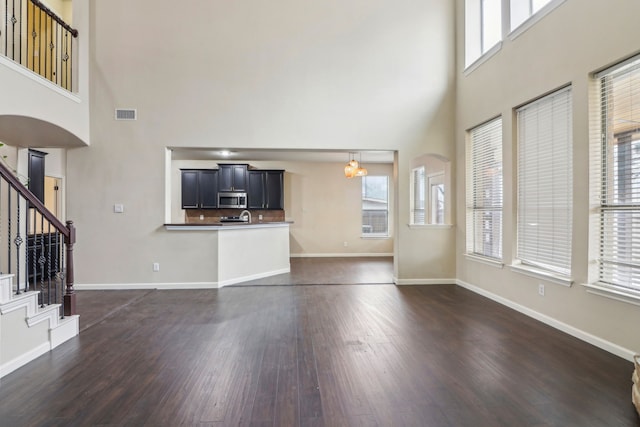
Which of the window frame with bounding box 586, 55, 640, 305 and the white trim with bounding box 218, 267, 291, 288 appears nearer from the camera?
the window frame with bounding box 586, 55, 640, 305

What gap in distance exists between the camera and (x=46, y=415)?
6.53ft

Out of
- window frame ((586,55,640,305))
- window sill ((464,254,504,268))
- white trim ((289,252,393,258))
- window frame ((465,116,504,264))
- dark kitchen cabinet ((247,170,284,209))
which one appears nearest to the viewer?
window frame ((586,55,640,305))

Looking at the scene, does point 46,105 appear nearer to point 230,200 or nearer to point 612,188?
point 230,200

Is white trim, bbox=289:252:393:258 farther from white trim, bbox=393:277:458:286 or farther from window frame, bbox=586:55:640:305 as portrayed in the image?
window frame, bbox=586:55:640:305

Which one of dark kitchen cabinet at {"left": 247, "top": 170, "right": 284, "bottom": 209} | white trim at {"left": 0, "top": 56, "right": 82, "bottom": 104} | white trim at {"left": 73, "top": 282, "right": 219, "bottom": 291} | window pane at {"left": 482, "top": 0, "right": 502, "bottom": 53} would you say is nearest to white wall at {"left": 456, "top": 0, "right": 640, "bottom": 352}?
window pane at {"left": 482, "top": 0, "right": 502, "bottom": 53}

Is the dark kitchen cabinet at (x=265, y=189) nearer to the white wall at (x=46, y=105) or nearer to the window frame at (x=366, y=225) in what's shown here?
the window frame at (x=366, y=225)

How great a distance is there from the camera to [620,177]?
2945 millimetres

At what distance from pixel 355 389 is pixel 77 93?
5.48 metres

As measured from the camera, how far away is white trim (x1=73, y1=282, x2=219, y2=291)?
5148 millimetres

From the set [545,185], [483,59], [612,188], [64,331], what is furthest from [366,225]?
[64,331]

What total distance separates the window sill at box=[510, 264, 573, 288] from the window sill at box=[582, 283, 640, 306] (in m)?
0.22

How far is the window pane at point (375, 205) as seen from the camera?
9.39 metres

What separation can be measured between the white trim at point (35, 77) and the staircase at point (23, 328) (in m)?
2.56

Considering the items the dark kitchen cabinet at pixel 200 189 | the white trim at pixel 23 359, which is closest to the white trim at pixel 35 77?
the white trim at pixel 23 359
